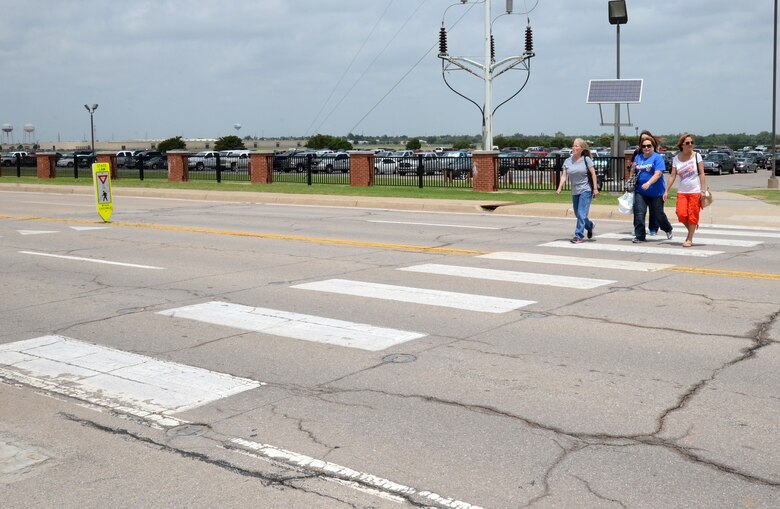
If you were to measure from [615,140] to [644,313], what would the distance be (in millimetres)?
23416

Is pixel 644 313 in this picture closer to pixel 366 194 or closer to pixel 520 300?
pixel 520 300

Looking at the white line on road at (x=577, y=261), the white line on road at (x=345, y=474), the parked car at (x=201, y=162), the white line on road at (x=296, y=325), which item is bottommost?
the white line on road at (x=345, y=474)

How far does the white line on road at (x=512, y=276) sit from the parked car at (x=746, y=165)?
51766 millimetres

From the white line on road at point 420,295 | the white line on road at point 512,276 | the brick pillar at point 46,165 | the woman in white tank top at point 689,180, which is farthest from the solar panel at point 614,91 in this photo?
the brick pillar at point 46,165

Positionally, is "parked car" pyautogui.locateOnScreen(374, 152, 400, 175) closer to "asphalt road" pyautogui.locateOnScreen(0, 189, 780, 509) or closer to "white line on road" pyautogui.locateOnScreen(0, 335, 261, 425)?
"asphalt road" pyautogui.locateOnScreen(0, 189, 780, 509)

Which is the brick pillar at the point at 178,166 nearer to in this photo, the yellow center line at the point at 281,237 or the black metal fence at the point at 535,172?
the black metal fence at the point at 535,172

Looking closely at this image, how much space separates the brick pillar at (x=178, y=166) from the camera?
128 ft

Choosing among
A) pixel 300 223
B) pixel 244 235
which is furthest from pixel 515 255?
pixel 300 223

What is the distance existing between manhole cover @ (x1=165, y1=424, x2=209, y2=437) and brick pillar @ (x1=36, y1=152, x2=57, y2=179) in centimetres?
4199

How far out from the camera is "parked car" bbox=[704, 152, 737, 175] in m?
56.0

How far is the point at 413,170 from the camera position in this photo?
1339 inches

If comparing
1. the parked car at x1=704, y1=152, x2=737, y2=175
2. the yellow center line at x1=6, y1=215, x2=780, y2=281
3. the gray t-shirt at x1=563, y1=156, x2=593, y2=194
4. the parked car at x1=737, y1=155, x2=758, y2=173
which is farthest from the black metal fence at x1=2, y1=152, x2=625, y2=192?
the parked car at x1=737, y1=155, x2=758, y2=173

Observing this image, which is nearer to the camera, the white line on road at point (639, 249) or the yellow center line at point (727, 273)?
the yellow center line at point (727, 273)

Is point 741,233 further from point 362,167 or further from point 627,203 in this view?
point 362,167
